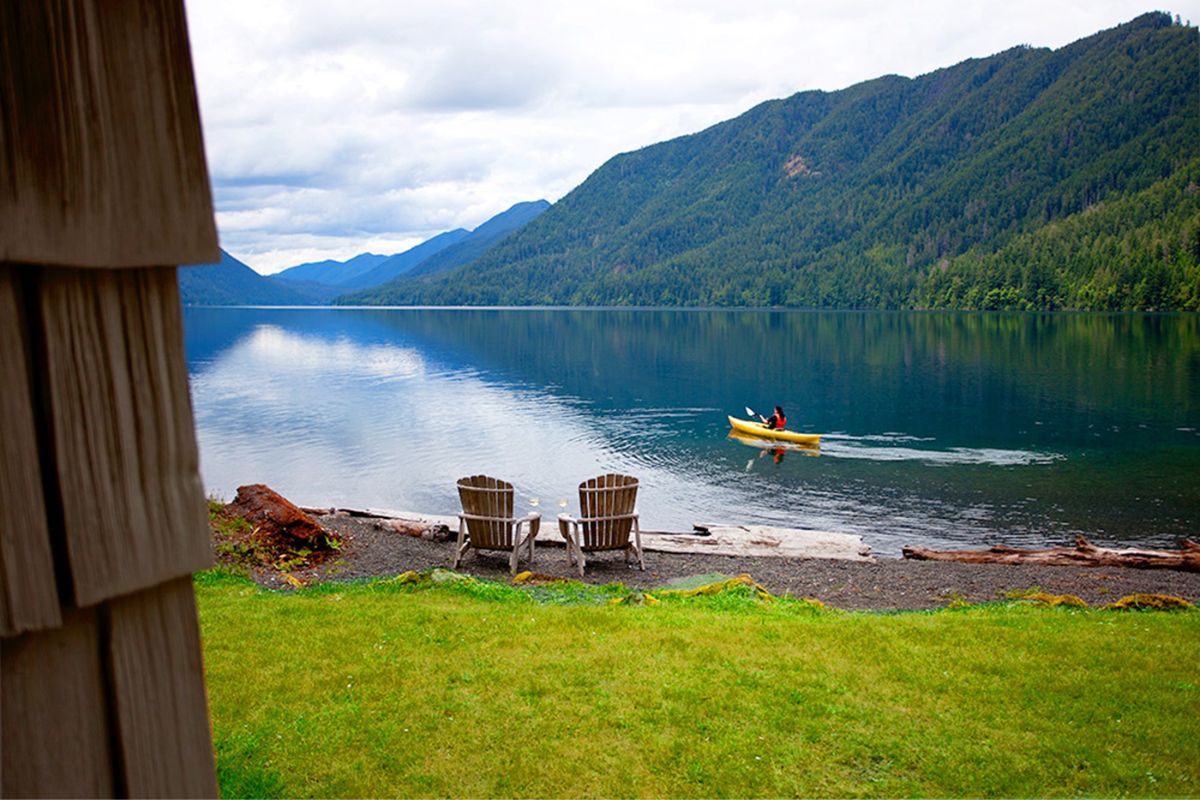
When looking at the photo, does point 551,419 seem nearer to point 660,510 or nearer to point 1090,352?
point 660,510

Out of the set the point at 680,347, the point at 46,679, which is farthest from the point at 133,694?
the point at 680,347

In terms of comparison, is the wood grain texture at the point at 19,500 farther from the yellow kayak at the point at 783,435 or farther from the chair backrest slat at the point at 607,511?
the yellow kayak at the point at 783,435

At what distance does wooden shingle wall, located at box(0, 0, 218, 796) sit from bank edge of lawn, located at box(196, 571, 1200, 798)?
13.0ft

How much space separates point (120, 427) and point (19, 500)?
0.15m

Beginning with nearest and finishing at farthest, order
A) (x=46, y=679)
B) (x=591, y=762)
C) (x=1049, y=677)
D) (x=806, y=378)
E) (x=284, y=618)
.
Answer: (x=46, y=679) → (x=591, y=762) → (x=1049, y=677) → (x=284, y=618) → (x=806, y=378)

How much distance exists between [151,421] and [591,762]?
14.8ft

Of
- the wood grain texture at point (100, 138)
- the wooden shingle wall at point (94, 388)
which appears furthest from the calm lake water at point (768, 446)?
the wood grain texture at point (100, 138)

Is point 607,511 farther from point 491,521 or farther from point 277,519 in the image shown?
point 277,519

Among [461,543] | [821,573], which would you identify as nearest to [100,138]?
[461,543]

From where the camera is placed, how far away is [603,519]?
14.5 metres

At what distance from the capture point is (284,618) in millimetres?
8578

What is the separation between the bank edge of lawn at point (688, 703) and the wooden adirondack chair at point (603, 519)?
5.38 metres

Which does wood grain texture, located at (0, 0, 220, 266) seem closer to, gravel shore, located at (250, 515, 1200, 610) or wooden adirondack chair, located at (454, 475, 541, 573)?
gravel shore, located at (250, 515, 1200, 610)

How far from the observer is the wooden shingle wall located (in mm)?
1169
